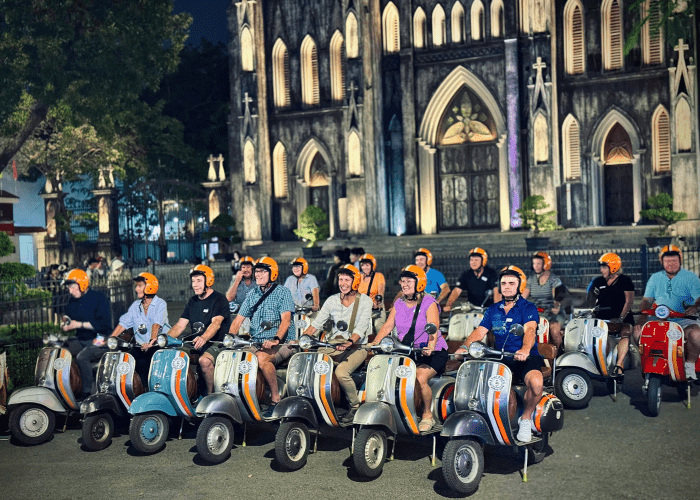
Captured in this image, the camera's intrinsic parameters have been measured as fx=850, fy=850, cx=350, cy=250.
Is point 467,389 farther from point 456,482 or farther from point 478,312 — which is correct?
point 478,312

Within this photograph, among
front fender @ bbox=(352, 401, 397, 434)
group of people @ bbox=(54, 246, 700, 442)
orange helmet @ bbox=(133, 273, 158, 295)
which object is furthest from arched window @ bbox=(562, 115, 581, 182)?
front fender @ bbox=(352, 401, 397, 434)

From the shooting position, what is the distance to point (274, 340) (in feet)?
28.2

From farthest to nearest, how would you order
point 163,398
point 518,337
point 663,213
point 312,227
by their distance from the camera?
point 312,227
point 663,213
point 163,398
point 518,337

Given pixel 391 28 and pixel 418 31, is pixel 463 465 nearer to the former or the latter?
pixel 418 31

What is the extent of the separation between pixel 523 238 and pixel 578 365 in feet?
58.2

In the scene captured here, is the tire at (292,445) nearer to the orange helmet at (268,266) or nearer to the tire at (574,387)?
the orange helmet at (268,266)

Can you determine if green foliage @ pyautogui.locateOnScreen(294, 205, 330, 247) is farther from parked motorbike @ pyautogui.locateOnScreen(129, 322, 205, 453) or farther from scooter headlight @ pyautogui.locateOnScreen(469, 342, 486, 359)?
scooter headlight @ pyautogui.locateOnScreen(469, 342, 486, 359)

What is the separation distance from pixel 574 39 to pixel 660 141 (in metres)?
4.55

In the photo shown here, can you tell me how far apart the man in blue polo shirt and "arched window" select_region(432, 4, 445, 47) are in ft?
80.1

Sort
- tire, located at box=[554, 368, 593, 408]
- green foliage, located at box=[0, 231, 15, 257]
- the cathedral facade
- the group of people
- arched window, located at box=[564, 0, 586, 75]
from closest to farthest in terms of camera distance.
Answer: the group of people < tire, located at box=[554, 368, 593, 408] < green foliage, located at box=[0, 231, 15, 257] < the cathedral facade < arched window, located at box=[564, 0, 586, 75]

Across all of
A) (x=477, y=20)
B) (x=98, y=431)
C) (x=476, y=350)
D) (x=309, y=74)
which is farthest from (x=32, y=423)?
(x=309, y=74)

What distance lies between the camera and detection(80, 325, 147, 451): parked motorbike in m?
8.33

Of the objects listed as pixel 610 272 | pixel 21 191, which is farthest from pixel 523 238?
pixel 21 191

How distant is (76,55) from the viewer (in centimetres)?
2306
